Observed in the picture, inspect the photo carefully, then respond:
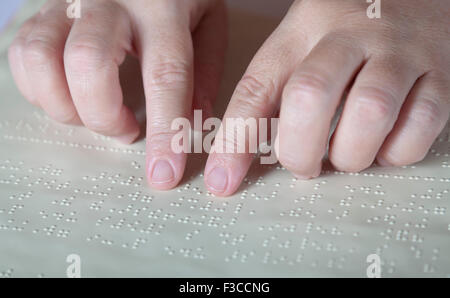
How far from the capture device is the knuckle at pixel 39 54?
2.06ft

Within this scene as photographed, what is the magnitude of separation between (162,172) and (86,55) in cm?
14

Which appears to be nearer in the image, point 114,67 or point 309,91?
point 309,91

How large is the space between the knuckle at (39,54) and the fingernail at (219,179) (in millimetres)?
220

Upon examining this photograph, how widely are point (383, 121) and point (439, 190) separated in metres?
0.10

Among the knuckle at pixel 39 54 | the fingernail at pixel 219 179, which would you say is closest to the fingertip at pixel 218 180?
the fingernail at pixel 219 179

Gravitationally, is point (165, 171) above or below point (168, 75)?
below

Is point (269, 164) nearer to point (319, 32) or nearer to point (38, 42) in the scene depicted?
point (319, 32)

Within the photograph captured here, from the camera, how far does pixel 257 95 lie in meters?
0.57

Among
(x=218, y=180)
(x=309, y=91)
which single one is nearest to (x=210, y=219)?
(x=218, y=180)

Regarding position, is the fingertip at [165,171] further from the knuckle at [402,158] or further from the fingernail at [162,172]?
the knuckle at [402,158]

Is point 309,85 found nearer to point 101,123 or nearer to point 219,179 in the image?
point 219,179

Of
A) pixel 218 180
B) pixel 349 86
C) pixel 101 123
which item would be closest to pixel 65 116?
pixel 101 123

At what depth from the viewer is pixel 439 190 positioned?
0.55m
